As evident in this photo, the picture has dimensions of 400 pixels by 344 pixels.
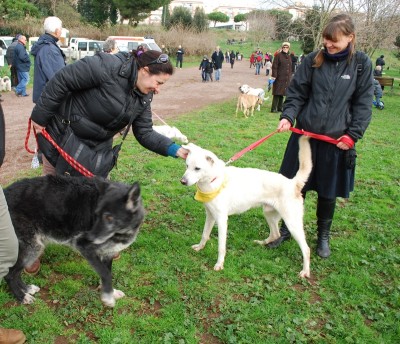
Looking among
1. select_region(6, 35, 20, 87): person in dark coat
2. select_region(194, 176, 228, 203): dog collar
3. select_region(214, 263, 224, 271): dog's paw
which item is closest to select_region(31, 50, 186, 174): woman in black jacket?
select_region(194, 176, 228, 203): dog collar

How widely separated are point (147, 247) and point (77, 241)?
1259mm

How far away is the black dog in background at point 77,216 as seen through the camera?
8.80 ft

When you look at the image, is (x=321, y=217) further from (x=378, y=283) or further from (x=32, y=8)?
(x=32, y=8)

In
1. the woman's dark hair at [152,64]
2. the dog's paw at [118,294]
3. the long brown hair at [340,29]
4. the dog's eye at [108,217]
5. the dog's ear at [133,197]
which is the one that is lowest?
the dog's paw at [118,294]

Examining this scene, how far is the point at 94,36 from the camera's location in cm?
3675

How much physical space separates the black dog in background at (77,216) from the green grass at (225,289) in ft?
1.22

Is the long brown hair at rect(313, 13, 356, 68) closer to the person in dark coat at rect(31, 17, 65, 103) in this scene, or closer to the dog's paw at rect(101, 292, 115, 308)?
the dog's paw at rect(101, 292, 115, 308)

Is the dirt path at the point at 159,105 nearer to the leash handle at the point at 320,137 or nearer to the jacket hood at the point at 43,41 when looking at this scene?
the jacket hood at the point at 43,41

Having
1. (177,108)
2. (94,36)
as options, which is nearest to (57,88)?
(177,108)

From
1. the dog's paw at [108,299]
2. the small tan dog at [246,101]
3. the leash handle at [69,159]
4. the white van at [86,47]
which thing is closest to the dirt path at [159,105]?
the small tan dog at [246,101]

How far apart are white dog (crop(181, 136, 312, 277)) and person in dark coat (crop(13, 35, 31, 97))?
1107 cm

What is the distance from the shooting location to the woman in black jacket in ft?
9.82

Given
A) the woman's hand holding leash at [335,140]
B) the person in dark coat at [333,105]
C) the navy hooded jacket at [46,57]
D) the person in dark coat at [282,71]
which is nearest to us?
the person in dark coat at [333,105]

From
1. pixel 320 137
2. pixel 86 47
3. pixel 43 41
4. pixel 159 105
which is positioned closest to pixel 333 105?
pixel 320 137
